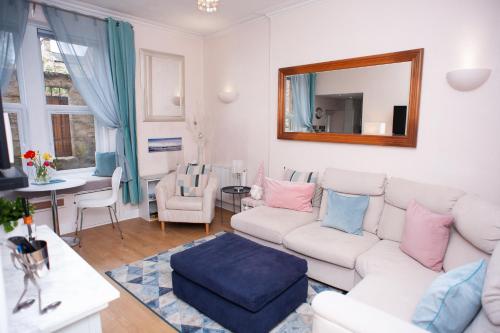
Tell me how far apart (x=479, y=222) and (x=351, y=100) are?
183 centimetres

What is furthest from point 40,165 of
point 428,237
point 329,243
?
point 428,237

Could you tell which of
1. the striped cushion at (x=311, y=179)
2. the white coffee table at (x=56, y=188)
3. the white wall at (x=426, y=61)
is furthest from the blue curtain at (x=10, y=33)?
the striped cushion at (x=311, y=179)

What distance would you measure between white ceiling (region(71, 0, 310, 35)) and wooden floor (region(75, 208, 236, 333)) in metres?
2.84

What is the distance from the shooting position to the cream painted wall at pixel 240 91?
14.0ft

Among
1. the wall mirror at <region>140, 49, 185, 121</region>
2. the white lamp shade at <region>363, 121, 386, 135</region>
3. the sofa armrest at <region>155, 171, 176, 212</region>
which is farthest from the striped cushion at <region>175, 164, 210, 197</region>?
the white lamp shade at <region>363, 121, 386, 135</region>

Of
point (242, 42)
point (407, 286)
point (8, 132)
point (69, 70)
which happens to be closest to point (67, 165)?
point (69, 70)

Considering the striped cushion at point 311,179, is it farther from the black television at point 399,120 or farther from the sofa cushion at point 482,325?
the sofa cushion at point 482,325

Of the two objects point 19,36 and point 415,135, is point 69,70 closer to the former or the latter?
Answer: point 19,36

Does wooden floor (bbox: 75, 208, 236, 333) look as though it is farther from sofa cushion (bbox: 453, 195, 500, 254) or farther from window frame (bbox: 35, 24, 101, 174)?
sofa cushion (bbox: 453, 195, 500, 254)

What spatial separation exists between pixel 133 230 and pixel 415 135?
3.50 metres

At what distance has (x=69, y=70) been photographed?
373 centimetres

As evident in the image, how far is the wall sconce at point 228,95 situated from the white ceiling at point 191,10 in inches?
37.9

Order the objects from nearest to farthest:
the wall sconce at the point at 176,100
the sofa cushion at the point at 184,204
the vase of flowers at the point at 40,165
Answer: the vase of flowers at the point at 40,165, the sofa cushion at the point at 184,204, the wall sconce at the point at 176,100

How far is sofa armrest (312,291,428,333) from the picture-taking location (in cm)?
127
